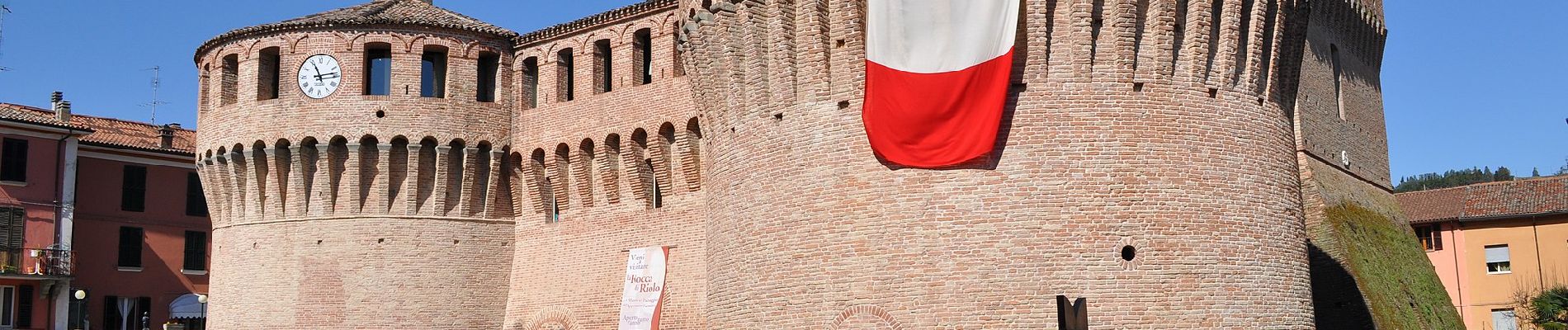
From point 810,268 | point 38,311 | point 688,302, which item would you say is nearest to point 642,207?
point 688,302

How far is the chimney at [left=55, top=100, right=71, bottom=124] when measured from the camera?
140ft

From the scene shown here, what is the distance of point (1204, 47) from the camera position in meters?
20.9

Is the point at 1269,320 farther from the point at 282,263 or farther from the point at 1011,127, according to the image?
the point at 282,263

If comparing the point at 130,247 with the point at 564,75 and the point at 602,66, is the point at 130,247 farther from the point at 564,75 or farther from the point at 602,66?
the point at 602,66

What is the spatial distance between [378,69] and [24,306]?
1337cm

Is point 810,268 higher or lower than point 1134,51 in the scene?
lower

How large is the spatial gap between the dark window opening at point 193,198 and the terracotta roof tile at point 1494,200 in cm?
3243

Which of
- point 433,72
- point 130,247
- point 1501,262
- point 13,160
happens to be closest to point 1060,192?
point 433,72

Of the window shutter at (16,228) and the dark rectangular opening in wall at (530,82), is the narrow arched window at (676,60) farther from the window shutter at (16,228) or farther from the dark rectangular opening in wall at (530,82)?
the window shutter at (16,228)

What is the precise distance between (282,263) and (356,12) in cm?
529

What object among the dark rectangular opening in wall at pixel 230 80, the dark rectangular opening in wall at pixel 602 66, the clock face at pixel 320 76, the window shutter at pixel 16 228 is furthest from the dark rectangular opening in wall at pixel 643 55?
the window shutter at pixel 16 228

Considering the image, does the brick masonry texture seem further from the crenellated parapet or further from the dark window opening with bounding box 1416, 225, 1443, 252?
the dark window opening with bounding box 1416, 225, 1443, 252

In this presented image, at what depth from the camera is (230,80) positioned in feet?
112

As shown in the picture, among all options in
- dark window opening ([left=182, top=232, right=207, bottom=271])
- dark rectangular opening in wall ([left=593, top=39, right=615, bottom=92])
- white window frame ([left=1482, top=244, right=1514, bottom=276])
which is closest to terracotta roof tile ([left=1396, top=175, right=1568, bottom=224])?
white window frame ([left=1482, top=244, right=1514, bottom=276])
